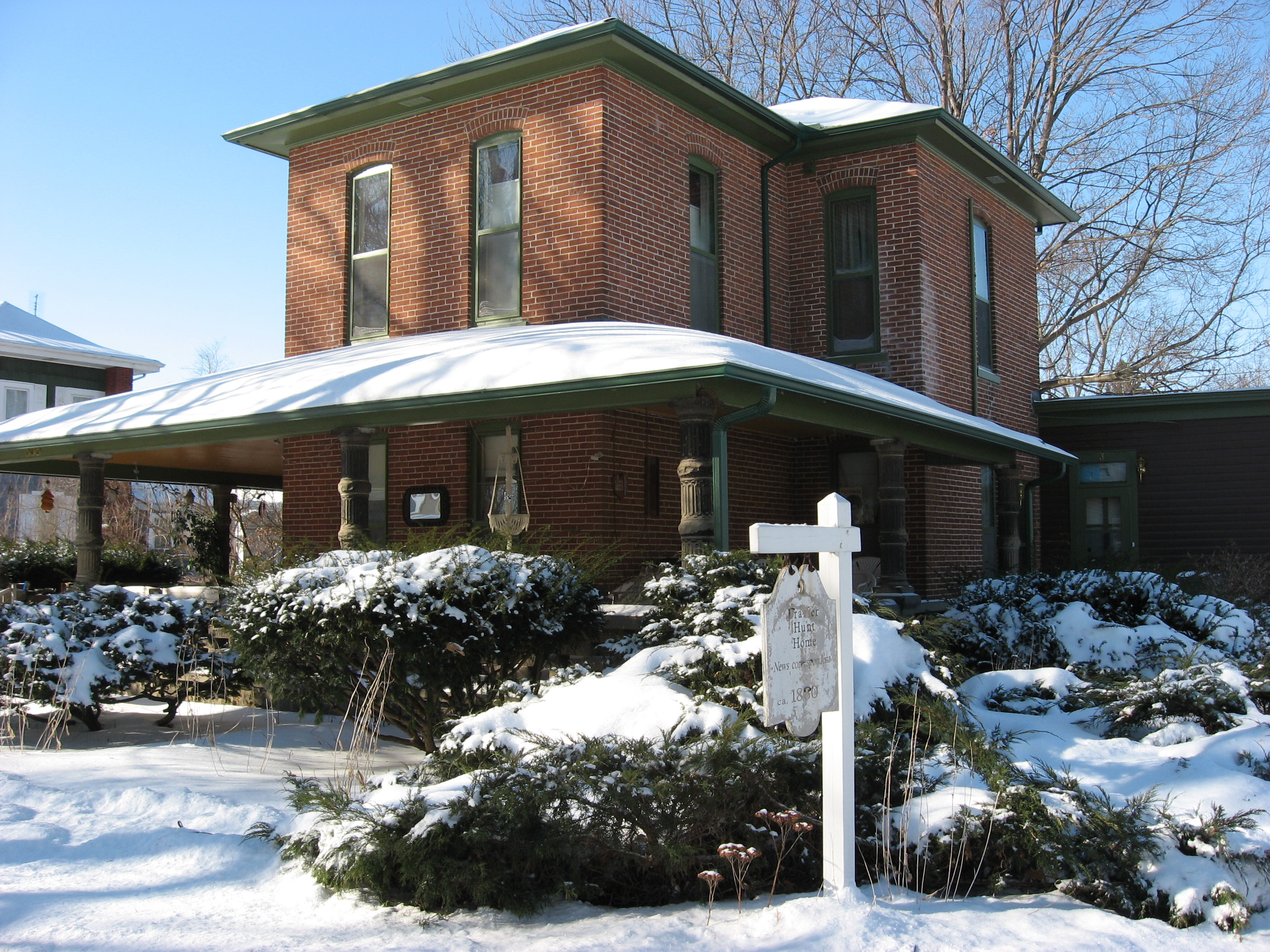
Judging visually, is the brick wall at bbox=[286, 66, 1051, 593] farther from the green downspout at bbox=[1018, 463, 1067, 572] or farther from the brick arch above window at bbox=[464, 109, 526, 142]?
the green downspout at bbox=[1018, 463, 1067, 572]

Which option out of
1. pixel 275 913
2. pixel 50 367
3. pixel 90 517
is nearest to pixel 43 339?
pixel 50 367

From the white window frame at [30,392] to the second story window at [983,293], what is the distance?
65.5 ft

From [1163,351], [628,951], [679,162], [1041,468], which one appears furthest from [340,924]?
[1163,351]

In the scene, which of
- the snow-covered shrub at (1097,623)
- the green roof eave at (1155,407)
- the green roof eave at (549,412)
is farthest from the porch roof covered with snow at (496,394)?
the green roof eave at (1155,407)

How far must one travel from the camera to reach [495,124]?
41.3 ft

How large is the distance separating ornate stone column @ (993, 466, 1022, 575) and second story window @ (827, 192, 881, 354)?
86.3 inches

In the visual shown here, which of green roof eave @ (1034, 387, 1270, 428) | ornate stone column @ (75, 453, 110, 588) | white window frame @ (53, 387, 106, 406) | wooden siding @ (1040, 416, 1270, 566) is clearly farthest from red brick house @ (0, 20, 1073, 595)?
white window frame @ (53, 387, 106, 406)

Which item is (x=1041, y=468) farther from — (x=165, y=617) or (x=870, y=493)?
(x=165, y=617)

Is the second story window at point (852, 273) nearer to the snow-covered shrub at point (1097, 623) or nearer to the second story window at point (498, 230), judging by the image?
the snow-covered shrub at point (1097, 623)

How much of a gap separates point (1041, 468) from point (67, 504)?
29.7 meters

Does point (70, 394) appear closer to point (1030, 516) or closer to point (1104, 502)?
point (1030, 516)

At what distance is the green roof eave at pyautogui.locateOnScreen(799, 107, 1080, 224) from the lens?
1363 cm

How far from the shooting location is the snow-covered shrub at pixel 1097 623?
30.1 feet

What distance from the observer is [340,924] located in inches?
173
